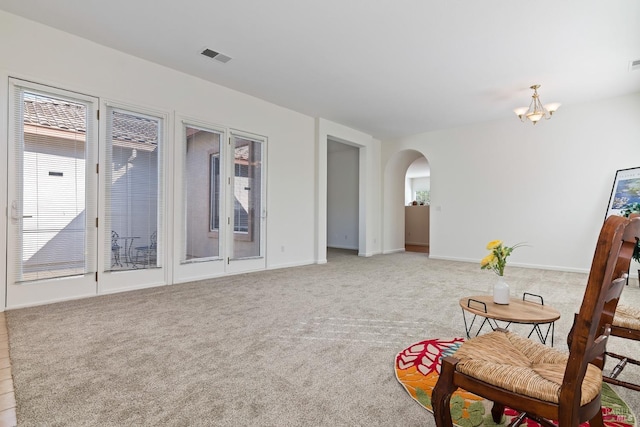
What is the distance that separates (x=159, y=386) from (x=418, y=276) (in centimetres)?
437

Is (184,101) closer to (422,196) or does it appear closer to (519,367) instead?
(519,367)

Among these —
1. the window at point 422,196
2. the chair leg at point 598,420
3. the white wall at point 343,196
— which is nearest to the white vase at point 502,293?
the chair leg at point 598,420

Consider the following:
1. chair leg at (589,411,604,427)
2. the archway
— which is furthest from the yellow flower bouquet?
the archway

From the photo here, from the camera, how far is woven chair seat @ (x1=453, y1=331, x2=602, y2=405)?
1.08 metres

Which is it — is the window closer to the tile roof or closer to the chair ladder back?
the tile roof

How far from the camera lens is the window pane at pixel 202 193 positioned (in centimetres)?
498

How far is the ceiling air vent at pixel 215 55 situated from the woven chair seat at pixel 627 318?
467 centimetres

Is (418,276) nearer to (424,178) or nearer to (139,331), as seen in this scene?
(139,331)

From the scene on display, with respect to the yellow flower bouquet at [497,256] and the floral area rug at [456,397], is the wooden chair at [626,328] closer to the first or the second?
the floral area rug at [456,397]

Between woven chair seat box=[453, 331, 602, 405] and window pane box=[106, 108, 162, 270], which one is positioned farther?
window pane box=[106, 108, 162, 270]

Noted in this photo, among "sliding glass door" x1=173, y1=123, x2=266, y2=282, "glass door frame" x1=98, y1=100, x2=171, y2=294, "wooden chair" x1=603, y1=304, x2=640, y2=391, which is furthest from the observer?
"sliding glass door" x1=173, y1=123, x2=266, y2=282

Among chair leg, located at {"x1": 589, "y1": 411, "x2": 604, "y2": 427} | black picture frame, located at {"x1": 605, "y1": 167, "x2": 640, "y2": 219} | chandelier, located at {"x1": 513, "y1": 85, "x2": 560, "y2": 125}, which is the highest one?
chandelier, located at {"x1": 513, "y1": 85, "x2": 560, "y2": 125}

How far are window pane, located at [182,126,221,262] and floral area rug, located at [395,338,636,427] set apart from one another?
3.69 meters

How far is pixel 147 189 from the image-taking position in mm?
4531
